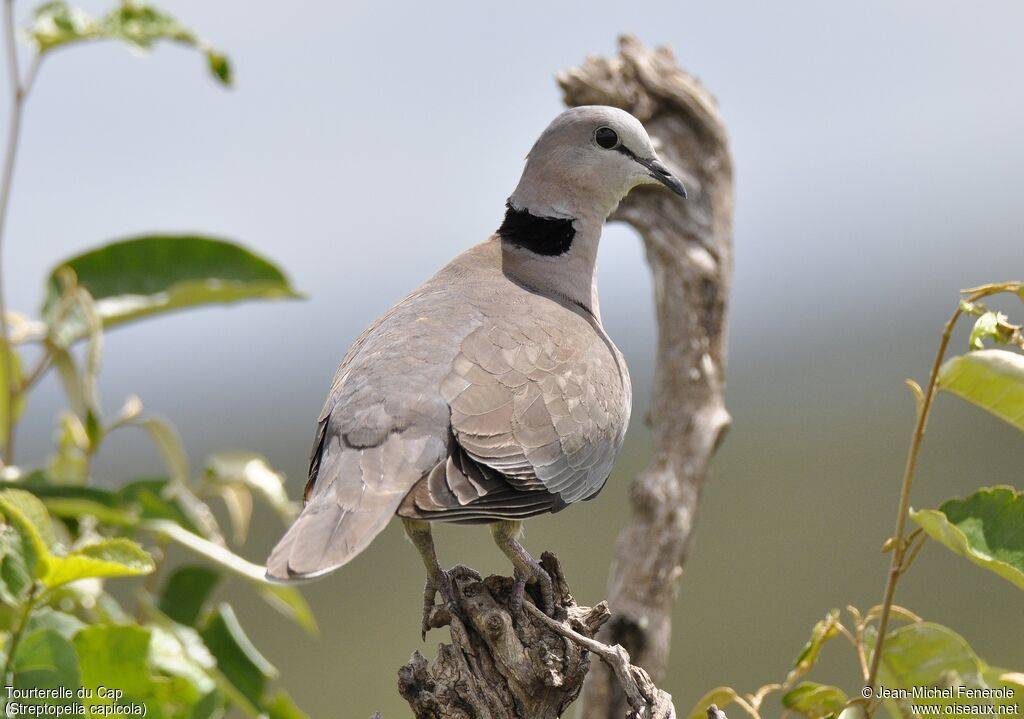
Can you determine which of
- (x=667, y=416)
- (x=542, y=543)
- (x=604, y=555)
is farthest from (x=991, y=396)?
(x=542, y=543)

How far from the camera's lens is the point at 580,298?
146 inches

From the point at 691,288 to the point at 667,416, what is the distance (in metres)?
0.48

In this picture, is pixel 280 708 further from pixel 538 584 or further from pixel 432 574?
pixel 538 584

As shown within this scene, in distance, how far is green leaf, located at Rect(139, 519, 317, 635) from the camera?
3262 mm

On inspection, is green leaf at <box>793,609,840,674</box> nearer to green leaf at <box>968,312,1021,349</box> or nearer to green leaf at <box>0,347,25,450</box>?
green leaf at <box>968,312,1021,349</box>

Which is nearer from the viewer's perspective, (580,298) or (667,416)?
(580,298)

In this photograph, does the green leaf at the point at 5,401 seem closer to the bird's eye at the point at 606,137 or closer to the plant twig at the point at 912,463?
the bird's eye at the point at 606,137

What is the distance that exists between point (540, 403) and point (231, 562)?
989mm

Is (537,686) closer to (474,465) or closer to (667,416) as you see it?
(474,465)

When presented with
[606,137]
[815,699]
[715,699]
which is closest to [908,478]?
[815,699]

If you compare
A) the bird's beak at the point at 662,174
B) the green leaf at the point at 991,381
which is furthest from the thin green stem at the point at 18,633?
the bird's beak at the point at 662,174

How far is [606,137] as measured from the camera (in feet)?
12.2

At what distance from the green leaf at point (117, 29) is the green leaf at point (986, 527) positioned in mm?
2697

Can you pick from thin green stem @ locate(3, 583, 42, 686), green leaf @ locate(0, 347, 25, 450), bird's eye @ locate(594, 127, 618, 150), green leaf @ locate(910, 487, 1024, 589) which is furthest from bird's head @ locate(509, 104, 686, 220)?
thin green stem @ locate(3, 583, 42, 686)
